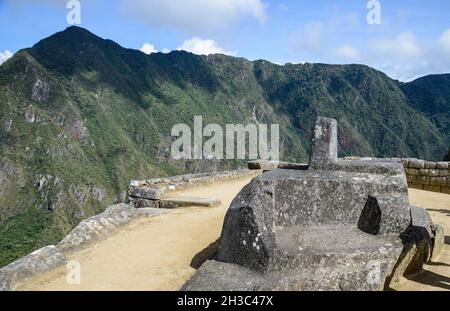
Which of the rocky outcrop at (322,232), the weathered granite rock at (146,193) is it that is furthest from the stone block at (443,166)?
the weathered granite rock at (146,193)

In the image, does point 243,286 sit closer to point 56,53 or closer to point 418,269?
point 418,269

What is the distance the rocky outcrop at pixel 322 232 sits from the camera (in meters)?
4.51

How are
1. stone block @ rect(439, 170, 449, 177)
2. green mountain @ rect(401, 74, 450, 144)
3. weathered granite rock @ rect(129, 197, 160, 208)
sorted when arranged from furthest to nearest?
green mountain @ rect(401, 74, 450, 144), stone block @ rect(439, 170, 449, 177), weathered granite rock @ rect(129, 197, 160, 208)

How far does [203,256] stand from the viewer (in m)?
6.12

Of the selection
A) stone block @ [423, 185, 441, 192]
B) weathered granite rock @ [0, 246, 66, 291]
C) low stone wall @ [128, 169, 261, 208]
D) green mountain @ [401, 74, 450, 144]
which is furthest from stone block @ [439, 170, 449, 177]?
green mountain @ [401, 74, 450, 144]

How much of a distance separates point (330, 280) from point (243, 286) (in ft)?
3.00

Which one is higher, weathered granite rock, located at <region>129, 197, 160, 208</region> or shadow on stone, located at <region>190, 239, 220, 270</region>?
weathered granite rock, located at <region>129, 197, 160, 208</region>

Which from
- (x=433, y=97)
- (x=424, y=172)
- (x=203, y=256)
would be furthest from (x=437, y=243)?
(x=433, y=97)

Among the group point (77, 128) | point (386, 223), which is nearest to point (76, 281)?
point (386, 223)

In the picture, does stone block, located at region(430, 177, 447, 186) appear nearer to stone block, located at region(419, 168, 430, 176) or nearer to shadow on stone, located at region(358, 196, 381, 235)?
stone block, located at region(419, 168, 430, 176)

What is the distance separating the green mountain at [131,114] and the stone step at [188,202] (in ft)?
165

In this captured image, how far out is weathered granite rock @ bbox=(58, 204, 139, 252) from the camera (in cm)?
666

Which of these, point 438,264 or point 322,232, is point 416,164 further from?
point 322,232

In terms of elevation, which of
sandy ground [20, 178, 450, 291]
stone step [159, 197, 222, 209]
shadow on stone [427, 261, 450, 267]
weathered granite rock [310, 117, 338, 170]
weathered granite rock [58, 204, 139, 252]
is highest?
weathered granite rock [310, 117, 338, 170]
